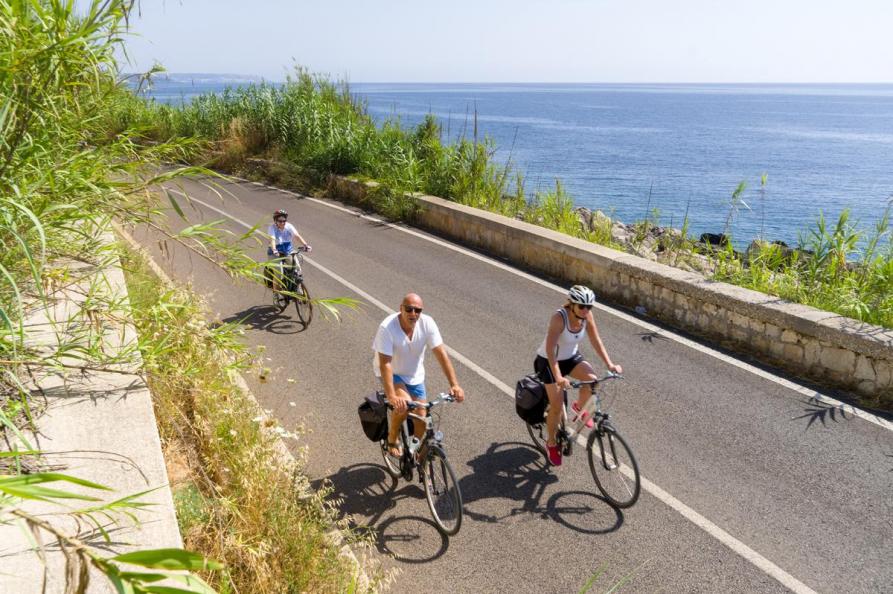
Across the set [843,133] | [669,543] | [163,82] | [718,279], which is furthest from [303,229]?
[843,133]

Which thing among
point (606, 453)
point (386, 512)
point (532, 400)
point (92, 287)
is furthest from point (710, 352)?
point (92, 287)

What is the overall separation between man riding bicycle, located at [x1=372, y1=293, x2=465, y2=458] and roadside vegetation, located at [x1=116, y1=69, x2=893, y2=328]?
233cm

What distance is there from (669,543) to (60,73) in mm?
5474

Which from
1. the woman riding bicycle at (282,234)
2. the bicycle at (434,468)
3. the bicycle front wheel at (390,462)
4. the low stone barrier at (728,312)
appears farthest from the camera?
the woman riding bicycle at (282,234)

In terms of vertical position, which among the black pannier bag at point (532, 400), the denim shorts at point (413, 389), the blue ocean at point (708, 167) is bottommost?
the blue ocean at point (708, 167)

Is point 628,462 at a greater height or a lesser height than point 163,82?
lesser

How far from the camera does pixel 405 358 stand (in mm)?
6113

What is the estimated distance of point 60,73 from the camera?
12.5 feet

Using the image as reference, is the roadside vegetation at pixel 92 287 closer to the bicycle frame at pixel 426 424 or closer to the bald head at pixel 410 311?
the bicycle frame at pixel 426 424

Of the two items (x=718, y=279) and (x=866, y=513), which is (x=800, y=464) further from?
(x=718, y=279)

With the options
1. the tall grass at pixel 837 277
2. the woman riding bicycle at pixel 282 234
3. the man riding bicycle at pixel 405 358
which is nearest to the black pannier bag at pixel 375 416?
the man riding bicycle at pixel 405 358

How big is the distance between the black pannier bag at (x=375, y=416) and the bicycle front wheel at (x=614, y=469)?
1.95 metres

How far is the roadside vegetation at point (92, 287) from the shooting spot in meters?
3.50

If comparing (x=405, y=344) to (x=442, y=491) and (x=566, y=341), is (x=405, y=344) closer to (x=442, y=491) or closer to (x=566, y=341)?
(x=442, y=491)
